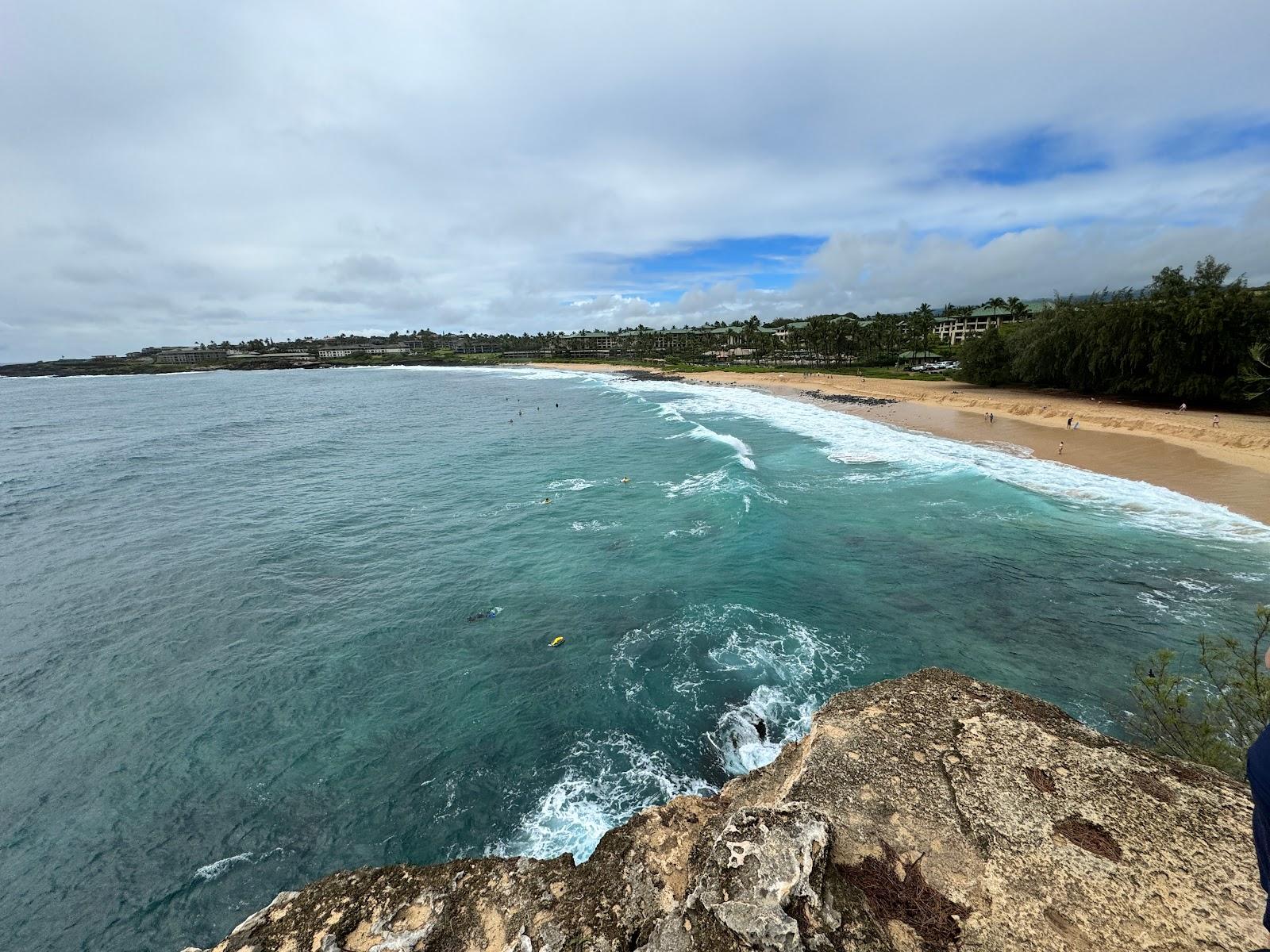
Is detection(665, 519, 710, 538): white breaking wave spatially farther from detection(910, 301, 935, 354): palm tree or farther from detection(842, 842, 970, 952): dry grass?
detection(910, 301, 935, 354): palm tree

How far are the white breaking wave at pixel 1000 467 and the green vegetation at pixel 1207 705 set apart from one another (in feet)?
33.9

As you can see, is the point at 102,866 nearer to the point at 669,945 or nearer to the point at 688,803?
the point at 688,803

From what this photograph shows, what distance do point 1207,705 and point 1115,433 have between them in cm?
4156

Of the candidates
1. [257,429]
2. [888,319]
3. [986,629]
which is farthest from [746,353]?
[986,629]

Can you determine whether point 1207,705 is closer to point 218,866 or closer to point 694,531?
point 694,531

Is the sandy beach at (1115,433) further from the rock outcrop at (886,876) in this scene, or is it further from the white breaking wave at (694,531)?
the rock outcrop at (886,876)

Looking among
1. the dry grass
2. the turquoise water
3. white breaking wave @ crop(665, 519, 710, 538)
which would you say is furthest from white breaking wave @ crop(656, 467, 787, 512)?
the dry grass

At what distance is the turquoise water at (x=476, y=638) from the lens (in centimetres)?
1092

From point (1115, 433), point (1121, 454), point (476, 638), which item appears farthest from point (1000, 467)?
point (476, 638)

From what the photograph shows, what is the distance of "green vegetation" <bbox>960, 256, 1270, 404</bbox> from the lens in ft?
137

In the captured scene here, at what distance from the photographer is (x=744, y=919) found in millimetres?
4609

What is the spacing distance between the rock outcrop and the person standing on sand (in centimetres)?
239

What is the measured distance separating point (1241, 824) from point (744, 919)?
18.2 feet

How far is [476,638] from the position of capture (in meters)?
16.9
